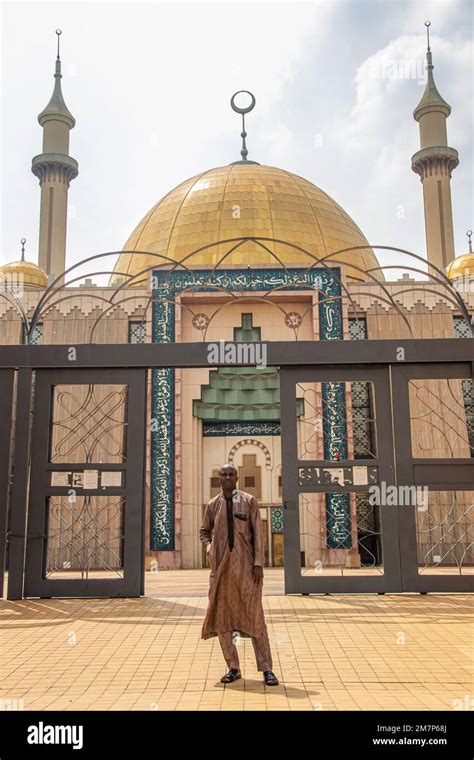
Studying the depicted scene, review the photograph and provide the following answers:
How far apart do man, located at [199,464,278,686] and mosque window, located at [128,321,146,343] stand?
13481 millimetres

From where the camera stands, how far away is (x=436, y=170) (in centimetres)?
2756

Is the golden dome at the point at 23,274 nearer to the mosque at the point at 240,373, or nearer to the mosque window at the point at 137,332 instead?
the mosque at the point at 240,373

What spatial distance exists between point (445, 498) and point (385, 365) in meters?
8.22

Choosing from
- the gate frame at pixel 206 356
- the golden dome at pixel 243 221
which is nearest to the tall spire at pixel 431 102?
the golden dome at pixel 243 221

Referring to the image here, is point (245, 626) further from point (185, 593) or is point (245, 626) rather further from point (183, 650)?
point (185, 593)

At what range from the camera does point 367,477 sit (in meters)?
8.70

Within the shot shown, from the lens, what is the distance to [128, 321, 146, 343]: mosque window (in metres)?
18.4

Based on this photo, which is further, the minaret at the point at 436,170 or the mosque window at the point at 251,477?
the minaret at the point at 436,170

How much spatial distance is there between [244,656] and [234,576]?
95 cm

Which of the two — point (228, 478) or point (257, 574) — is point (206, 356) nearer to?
point (228, 478)

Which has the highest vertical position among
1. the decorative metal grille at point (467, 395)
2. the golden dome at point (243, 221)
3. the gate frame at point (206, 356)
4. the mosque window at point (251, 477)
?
the golden dome at point (243, 221)

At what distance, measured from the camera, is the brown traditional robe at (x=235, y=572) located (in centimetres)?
485

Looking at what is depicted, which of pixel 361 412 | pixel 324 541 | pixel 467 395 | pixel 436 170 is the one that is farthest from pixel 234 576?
pixel 436 170

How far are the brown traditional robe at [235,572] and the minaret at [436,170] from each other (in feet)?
75.7
